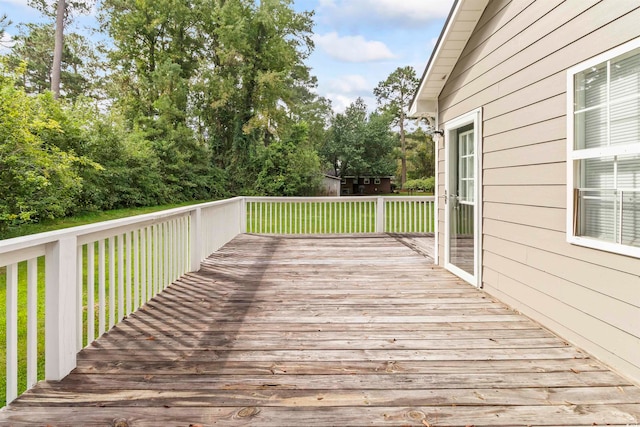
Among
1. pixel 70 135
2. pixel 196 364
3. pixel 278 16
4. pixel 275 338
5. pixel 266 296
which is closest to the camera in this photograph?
pixel 196 364

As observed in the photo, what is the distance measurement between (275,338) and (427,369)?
39.8 inches

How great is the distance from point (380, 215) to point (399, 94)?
84.1ft

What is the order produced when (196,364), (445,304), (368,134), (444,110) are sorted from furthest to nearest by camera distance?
(368,134), (444,110), (445,304), (196,364)

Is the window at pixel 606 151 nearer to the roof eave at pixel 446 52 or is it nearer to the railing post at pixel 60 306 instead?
the roof eave at pixel 446 52

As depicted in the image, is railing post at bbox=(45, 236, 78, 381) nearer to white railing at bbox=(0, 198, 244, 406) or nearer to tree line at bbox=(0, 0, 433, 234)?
white railing at bbox=(0, 198, 244, 406)

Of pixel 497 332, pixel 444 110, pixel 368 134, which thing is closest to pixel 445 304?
pixel 497 332

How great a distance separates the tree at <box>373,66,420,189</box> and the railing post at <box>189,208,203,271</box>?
2800cm

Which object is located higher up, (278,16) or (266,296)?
(278,16)

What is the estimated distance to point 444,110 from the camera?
4.98 m

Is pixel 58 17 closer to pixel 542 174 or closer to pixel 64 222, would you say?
pixel 64 222

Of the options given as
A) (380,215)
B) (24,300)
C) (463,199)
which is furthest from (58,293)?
(380,215)

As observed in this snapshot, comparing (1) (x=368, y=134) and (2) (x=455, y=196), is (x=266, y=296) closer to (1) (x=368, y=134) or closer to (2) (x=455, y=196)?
(2) (x=455, y=196)

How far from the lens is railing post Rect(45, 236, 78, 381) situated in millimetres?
1941

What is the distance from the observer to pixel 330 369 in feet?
7.06
